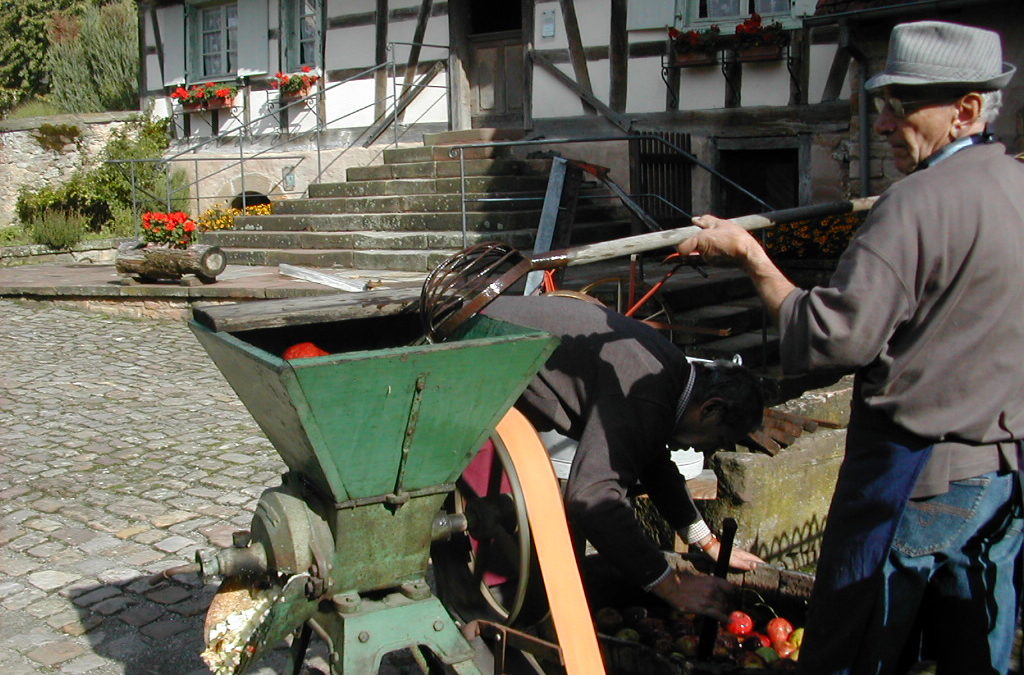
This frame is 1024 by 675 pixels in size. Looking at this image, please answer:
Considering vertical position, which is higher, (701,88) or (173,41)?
(173,41)

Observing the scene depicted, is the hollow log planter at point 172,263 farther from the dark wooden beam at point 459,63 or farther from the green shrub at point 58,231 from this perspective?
the green shrub at point 58,231

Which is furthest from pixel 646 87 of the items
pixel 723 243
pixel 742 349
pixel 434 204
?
pixel 723 243

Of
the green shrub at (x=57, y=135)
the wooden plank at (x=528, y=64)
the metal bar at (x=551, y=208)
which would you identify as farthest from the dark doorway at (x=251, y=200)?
the metal bar at (x=551, y=208)

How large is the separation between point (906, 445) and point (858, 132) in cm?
745

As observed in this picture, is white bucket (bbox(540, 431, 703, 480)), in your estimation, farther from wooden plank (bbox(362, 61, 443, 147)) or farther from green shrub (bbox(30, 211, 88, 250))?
green shrub (bbox(30, 211, 88, 250))

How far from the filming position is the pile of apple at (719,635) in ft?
10.2

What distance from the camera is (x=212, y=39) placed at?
16219 mm

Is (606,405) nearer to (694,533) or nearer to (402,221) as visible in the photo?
(694,533)

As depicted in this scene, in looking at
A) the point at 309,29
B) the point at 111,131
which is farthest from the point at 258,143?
the point at 111,131

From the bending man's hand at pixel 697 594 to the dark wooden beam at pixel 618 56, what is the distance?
30.4 feet

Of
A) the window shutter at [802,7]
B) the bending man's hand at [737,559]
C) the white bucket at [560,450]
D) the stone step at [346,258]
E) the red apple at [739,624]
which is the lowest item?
the red apple at [739,624]

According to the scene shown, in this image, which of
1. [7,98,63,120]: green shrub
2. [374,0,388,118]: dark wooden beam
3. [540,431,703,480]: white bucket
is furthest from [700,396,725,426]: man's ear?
[7,98,63,120]: green shrub

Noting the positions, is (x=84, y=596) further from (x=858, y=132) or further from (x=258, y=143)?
(x=258, y=143)

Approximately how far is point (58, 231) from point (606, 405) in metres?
13.9
